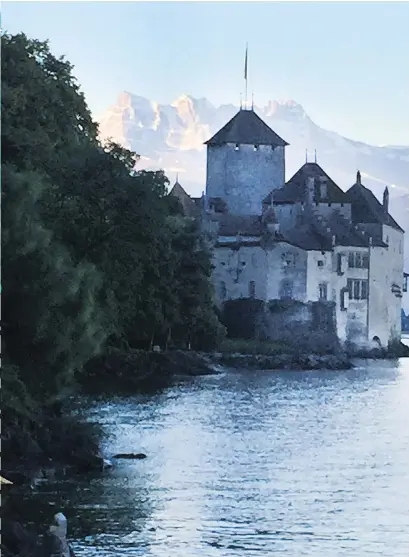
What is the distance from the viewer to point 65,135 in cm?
3934

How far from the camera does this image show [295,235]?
79.3 meters

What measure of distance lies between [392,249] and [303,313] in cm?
1005

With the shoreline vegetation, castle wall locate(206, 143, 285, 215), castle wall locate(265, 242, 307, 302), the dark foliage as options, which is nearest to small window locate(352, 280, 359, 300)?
castle wall locate(265, 242, 307, 302)

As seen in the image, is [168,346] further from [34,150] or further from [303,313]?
[34,150]

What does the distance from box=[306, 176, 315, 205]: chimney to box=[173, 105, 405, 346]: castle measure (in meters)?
0.08

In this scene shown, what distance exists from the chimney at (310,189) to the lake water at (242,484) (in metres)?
39.2

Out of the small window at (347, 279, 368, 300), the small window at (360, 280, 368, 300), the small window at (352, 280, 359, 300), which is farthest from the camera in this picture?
the small window at (360, 280, 368, 300)

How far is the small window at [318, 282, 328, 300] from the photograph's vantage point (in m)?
79.5

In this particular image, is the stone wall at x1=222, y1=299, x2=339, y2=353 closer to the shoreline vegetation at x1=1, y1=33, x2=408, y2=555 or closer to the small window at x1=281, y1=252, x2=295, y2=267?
the small window at x1=281, y1=252, x2=295, y2=267

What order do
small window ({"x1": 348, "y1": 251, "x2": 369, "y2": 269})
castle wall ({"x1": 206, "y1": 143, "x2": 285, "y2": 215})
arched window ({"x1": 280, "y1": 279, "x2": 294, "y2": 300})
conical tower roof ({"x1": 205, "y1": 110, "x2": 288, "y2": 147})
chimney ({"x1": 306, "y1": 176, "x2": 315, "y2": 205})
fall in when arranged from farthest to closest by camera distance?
1. conical tower roof ({"x1": 205, "y1": 110, "x2": 288, "y2": 147})
2. castle wall ({"x1": 206, "y1": 143, "x2": 285, "y2": 215})
3. chimney ({"x1": 306, "y1": 176, "x2": 315, "y2": 205})
4. small window ({"x1": 348, "y1": 251, "x2": 369, "y2": 269})
5. arched window ({"x1": 280, "y1": 279, "x2": 294, "y2": 300})

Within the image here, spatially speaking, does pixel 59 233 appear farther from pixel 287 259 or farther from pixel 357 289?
pixel 357 289

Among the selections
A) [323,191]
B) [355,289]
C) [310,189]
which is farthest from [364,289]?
[310,189]

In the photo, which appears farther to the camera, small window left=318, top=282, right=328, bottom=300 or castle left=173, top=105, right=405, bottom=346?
small window left=318, top=282, right=328, bottom=300

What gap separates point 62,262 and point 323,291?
5308cm
